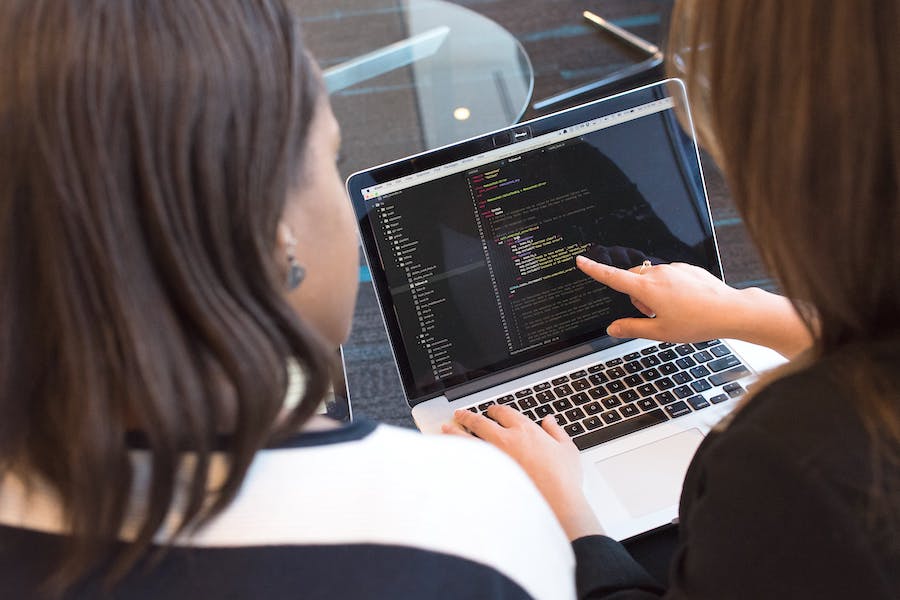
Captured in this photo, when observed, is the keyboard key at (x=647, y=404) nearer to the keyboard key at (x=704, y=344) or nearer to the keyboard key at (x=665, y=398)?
the keyboard key at (x=665, y=398)

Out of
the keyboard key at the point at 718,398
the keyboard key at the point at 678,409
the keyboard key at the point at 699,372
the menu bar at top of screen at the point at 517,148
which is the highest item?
the menu bar at top of screen at the point at 517,148

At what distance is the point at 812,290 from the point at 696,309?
0.38 meters

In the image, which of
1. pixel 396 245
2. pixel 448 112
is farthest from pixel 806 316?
pixel 448 112

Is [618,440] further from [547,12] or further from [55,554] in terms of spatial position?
[547,12]

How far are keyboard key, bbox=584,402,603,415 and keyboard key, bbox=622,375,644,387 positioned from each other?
0.05 meters

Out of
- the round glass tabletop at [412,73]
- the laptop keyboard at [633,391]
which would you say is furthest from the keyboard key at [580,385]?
the round glass tabletop at [412,73]

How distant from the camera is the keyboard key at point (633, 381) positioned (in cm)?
103

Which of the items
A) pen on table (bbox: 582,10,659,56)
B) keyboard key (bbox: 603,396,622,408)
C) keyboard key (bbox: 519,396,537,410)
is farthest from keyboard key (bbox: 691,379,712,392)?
pen on table (bbox: 582,10,659,56)

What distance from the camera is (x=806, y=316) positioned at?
62cm

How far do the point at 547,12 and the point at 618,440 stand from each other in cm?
201

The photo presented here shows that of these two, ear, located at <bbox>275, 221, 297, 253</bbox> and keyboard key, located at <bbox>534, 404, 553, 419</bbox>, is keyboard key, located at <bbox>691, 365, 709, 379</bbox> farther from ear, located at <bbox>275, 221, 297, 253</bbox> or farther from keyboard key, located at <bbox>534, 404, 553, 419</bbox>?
ear, located at <bbox>275, 221, 297, 253</bbox>

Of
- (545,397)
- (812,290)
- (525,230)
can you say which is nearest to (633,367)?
(545,397)

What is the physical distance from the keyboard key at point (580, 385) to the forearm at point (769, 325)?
0.19 m

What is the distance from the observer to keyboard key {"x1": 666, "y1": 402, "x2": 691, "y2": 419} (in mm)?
1000
